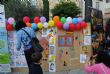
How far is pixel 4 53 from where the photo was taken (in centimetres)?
1208

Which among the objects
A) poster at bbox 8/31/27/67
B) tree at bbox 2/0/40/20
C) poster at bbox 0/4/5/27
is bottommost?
poster at bbox 8/31/27/67

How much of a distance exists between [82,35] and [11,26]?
2.49m

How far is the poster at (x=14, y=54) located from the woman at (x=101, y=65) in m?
6.58

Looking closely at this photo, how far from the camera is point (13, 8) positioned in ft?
86.2

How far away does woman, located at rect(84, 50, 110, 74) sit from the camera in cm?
632

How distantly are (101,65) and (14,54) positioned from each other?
6.85 m

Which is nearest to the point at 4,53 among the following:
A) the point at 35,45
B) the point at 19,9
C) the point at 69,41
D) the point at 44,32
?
the point at 44,32

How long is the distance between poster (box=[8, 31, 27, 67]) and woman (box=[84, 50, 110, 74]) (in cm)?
658

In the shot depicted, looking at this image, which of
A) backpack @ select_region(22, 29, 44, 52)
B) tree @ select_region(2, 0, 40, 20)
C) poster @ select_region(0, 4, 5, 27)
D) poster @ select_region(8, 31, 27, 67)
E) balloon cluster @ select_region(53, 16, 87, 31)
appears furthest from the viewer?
tree @ select_region(2, 0, 40, 20)

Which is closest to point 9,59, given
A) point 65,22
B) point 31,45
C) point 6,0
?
point 65,22

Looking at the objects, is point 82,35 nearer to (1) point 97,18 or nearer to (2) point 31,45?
(1) point 97,18

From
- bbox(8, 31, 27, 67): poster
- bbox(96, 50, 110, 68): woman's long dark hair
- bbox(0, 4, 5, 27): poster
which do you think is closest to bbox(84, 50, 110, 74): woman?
bbox(96, 50, 110, 68): woman's long dark hair

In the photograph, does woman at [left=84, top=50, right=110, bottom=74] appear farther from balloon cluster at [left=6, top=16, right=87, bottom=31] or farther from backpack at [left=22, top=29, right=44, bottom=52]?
balloon cluster at [left=6, top=16, right=87, bottom=31]

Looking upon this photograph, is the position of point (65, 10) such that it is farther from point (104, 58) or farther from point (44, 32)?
point (104, 58)
